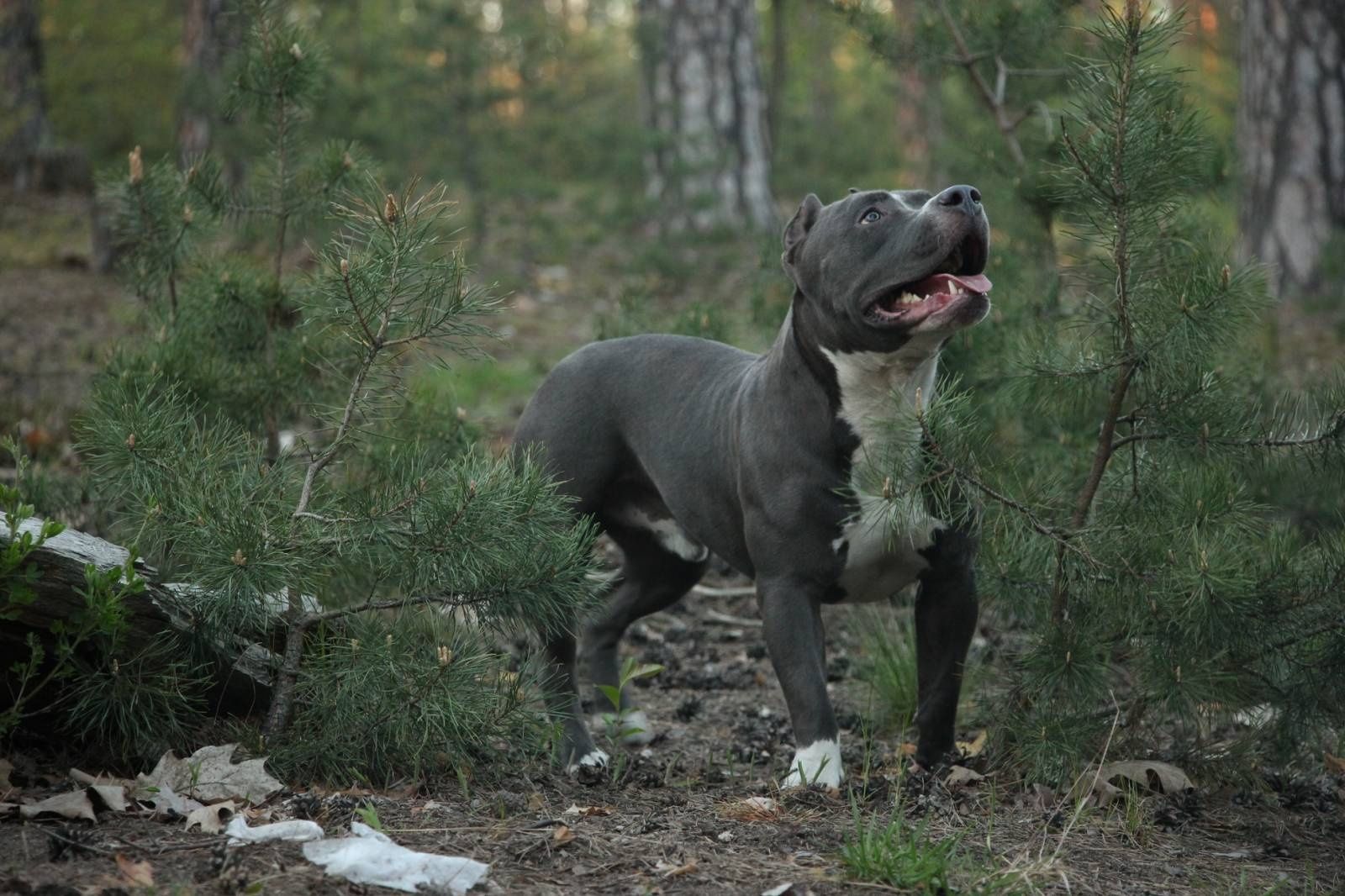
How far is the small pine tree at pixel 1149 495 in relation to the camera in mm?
3609

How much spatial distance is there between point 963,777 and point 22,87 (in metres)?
12.7

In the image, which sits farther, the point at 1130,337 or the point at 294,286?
the point at 294,286

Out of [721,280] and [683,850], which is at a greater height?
[721,280]

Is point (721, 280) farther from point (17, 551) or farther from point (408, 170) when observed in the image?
point (17, 551)

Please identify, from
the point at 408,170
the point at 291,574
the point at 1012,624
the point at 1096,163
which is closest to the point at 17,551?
the point at 291,574

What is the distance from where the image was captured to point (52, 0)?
12422 mm

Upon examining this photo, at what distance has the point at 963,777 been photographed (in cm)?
406

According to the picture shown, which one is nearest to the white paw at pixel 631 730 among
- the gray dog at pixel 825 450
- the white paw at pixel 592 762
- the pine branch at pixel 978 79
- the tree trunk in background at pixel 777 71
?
the gray dog at pixel 825 450

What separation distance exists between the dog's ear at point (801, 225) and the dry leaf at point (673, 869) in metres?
1.91

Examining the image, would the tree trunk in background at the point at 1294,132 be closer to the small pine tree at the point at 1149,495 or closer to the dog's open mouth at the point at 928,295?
the small pine tree at the point at 1149,495

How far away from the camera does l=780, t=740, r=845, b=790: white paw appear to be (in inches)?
151

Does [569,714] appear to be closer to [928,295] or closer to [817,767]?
[817,767]

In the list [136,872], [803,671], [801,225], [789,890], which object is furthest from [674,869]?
[801,225]

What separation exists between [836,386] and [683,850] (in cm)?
143
